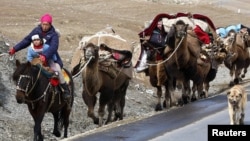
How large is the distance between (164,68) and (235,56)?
7331 mm

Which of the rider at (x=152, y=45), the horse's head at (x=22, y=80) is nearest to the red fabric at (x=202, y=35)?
the rider at (x=152, y=45)

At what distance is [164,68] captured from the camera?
2450 cm

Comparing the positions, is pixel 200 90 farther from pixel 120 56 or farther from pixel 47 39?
pixel 47 39

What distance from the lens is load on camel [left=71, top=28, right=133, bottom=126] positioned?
19.9 meters

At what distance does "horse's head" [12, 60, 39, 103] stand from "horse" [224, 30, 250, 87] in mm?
14409

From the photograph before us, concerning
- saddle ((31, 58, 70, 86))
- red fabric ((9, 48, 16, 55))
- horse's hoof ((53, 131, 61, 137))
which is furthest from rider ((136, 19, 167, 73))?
red fabric ((9, 48, 16, 55))

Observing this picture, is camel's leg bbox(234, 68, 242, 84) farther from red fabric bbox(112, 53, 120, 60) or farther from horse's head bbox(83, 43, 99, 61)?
horse's head bbox(83, 43, 99, 61)

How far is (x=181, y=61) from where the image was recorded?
24.3 meters

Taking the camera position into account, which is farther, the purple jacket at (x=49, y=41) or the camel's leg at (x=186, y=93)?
the camel's leg at (x=186, y=93)

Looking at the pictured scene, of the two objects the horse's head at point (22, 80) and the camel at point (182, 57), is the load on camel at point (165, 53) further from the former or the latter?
the horse's head at point (22, 80)

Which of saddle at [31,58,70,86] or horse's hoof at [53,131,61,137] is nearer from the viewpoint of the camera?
saddle at [31,58,70,86]

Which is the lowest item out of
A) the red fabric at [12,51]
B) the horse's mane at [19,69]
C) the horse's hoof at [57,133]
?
the horse's hoof at [57,133]

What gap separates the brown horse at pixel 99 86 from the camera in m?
19.7

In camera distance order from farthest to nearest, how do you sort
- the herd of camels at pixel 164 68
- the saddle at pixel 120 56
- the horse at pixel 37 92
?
1. the saddle at pixel 120 56
2. the herd of camels at pixel 164 68
3. the horse at pixel 37 92
